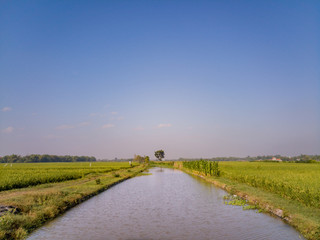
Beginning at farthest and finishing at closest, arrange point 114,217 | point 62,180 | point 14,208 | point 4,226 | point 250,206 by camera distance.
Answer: point 62,180, point 250,206, point 114,217, point 14,208, point 4,226

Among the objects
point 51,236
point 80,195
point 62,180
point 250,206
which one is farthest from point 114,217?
point 62,180

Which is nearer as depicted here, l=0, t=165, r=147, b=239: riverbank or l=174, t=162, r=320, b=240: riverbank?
l=0, t=165, r=147, b=239: riverbank

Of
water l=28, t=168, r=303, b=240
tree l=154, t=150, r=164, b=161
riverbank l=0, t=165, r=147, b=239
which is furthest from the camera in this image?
tree l=154, t=150, r=164, b=161

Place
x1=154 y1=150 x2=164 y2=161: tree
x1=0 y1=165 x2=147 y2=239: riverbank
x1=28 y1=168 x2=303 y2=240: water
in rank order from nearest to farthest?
x1=0 y1=165 x2=147 y2=239: riverbank < x1=28 y1=168 x2=303 y2=240: water < x1=154 y1=150 x2=164 y2=161: tree

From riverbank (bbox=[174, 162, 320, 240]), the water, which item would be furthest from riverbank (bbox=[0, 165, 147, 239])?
riverbank (bbox=[174, 162, 320, 240])

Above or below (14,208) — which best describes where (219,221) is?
below

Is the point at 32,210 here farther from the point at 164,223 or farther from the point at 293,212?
the point at 293,212

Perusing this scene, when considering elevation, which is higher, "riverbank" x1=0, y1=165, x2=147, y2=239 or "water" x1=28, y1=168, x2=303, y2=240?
"riverbank" x1=0, y1=165, x2=147, y2=239

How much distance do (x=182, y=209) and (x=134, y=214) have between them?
2.98m

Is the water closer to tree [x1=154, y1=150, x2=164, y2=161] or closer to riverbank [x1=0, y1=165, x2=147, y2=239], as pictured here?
riverbank [x1=0, y1=165, x2=147, y2=239]

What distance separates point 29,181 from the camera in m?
25.1

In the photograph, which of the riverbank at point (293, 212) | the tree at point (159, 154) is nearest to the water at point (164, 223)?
the riverbank at point (293, 212)

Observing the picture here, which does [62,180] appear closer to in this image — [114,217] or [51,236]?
[114,217]

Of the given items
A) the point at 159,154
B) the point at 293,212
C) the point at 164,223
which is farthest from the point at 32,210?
the point at 159,154
